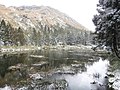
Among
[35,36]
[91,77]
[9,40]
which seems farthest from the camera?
[35,36]

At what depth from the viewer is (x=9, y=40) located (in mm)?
111125

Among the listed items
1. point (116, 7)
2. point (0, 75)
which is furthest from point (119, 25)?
point (0, 75)

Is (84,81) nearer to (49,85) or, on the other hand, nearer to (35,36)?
(49,85)

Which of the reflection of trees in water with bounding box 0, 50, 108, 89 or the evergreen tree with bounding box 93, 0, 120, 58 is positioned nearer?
the evergreen tree with bounding box 93, 0, 120, 58

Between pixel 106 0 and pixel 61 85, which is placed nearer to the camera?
pixel 106 0

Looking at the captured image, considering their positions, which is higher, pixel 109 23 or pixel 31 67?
pixel 109 23

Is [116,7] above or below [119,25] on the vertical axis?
above

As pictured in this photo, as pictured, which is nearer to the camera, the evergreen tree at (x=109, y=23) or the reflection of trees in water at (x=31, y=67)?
the evergreen tree at (x=109, y=23)

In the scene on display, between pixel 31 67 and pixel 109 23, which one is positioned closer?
pixel 109 23

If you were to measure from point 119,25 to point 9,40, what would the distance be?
9295 centimetres

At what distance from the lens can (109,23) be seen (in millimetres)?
24234

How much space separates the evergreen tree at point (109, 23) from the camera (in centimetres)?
2309

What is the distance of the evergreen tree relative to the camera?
909 inches

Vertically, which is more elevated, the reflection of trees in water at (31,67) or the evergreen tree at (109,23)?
the evergreen tree at (109,23)
